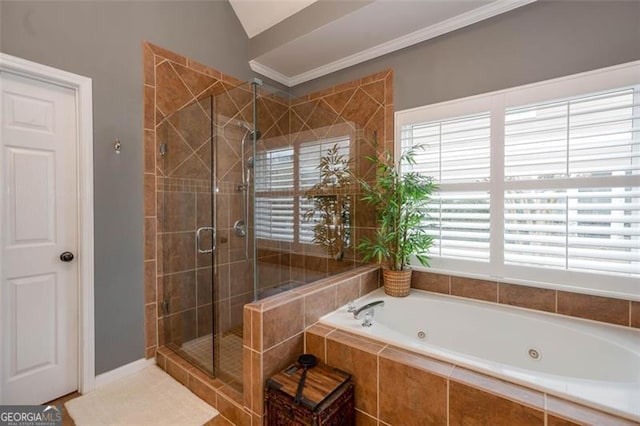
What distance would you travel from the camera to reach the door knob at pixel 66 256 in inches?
74.1

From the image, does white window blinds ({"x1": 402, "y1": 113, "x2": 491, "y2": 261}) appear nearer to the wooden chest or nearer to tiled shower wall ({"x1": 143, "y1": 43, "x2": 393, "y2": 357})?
tiled shower wall ({"x1": 143, "y1": 43, "x2": 393, "y2": 357})

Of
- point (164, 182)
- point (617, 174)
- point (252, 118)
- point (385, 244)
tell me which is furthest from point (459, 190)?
point (164, 182)

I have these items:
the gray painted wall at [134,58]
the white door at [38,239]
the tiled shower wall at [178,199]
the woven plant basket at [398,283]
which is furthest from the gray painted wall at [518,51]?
the white door at [38,239]

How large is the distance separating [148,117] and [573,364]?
335cm

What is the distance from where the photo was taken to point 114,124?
205cm

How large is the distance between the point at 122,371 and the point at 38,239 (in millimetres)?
1086

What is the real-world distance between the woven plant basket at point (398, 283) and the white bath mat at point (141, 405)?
149 cm

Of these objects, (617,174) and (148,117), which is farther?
(148,117)

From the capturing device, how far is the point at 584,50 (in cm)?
182

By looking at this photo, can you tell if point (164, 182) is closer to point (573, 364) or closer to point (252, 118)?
point (252, 118)

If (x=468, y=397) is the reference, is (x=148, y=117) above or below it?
above

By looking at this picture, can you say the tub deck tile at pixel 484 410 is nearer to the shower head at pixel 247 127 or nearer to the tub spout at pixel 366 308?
the tub spout at pixel 366 308

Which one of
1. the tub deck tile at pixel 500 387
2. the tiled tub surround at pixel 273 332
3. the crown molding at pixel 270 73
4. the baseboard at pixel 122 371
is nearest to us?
the tub deck tile at pixel 500 387

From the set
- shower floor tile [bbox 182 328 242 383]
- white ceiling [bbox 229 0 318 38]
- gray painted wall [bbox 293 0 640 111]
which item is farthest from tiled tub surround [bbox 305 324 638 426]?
white ceiling [bbox 229 0 318 38]
